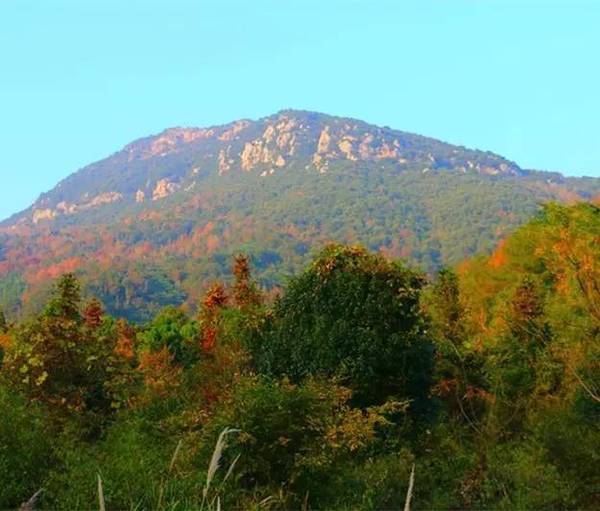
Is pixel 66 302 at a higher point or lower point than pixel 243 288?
higher

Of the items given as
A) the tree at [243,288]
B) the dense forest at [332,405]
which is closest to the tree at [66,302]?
the dense forest at [332,405]

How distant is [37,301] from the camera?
13962 cm

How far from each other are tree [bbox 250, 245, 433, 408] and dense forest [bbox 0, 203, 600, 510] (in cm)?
5

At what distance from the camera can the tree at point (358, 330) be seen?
2059cm

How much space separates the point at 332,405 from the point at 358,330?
5.46 m

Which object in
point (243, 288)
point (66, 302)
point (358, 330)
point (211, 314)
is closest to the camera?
point (358, 330)

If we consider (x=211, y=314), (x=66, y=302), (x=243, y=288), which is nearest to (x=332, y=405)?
(x=66, y=302)

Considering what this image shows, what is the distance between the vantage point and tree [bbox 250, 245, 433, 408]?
20.6 metres

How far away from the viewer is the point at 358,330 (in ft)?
68.2

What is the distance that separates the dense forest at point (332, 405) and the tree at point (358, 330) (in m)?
0.05

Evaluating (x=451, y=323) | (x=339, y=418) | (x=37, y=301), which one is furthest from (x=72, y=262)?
(x=339, y=418)

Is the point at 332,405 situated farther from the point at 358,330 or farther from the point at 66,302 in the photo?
the point at 66,302

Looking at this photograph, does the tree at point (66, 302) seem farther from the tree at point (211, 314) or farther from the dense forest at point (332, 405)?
the tree at point (211, 314)

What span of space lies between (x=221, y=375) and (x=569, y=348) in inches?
405
